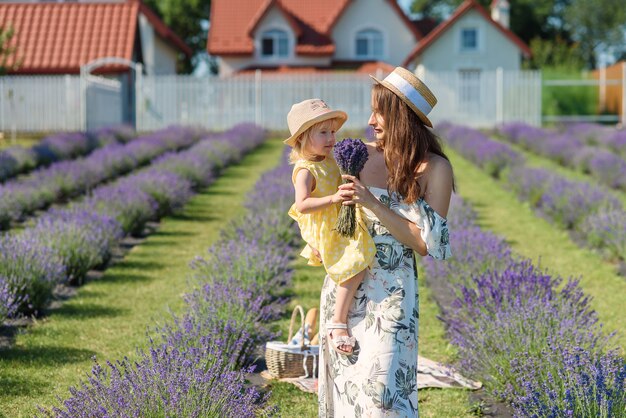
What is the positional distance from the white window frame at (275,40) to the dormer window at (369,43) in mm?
3347

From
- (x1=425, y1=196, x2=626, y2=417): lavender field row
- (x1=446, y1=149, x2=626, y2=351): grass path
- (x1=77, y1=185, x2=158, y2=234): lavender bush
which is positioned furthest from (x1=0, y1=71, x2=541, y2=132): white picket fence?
(x1=425, y1=196, x2=626, y2=417): lavender field row

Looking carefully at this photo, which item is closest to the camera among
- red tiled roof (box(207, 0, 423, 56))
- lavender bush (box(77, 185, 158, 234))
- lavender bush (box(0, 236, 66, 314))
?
lavender bush (box(0, 236, 66, 314))

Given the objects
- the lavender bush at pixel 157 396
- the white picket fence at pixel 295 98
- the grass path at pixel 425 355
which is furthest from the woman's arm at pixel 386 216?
the white picket fence at pixel 295 98

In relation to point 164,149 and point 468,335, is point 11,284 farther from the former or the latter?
point 164,149

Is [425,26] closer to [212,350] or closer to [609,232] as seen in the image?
[609,232]

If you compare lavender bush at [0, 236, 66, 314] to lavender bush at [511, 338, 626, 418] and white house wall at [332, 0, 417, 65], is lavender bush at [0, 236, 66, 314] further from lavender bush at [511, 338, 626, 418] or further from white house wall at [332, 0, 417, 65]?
white house wall at [332, 0, 417, 65]

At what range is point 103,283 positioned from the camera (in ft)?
28.9

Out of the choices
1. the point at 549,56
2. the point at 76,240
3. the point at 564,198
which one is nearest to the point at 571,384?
the point at 76,240

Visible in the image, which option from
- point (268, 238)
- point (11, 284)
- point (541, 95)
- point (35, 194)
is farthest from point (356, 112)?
point (11, 284)

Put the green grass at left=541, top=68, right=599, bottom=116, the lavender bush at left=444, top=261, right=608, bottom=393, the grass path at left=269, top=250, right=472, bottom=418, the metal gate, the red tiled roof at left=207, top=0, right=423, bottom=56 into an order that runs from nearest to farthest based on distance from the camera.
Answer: the lavender bush at left=444, top=261, right=608, bottom=393, the grass path at left=269, top=250, right=472, bottom=418, the metal gate, the green grass at left=541, top=68, right=599, bottom=116, the red tiled roof at left=207, top=0, right=423, bottom=56

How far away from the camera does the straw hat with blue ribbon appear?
3.75 meters

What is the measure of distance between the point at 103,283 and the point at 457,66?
3722cm

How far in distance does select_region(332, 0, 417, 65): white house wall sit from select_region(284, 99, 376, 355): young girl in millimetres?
41205

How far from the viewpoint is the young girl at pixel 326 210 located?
3.74 m
